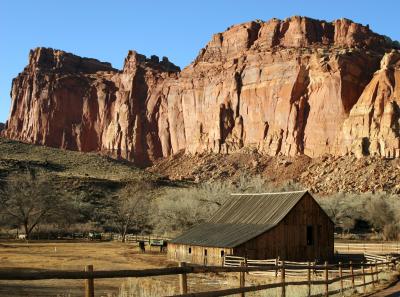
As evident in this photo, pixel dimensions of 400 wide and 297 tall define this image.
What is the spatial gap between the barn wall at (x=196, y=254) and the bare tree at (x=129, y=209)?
18.6 m

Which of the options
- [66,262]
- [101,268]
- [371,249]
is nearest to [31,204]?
[66,262]

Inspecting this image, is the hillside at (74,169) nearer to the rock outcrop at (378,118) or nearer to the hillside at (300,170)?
the hillside at (300,170)

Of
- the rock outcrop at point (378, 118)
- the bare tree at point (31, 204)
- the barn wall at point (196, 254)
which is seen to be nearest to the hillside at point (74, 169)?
the bare tree at point (31, 204)

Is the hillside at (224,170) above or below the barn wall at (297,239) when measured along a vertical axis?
above

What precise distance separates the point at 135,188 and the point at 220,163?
40292 mm

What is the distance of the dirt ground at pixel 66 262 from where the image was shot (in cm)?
2157

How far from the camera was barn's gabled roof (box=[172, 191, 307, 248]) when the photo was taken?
3262 cm

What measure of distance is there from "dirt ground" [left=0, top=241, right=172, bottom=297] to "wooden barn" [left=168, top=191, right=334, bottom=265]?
2552 millimetres

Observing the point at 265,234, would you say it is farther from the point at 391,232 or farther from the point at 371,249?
the point at 391,232

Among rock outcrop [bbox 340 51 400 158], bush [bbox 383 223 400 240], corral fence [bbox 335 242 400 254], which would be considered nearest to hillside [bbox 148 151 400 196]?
rock outcrop [bbox 340 51 400 158]

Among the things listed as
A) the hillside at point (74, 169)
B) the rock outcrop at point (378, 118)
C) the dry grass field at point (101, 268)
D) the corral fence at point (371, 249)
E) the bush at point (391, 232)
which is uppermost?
the rock outcrop at point (378, 118)

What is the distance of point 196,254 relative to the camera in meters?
34.2

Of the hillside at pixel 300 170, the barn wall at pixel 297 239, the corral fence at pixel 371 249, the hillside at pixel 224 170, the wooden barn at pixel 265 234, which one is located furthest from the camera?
the hillside at pixel 300 170

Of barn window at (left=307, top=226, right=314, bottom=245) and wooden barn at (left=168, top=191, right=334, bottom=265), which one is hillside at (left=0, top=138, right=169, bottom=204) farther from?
barn window at (left=307, top=226, right=314, bottom=245)
